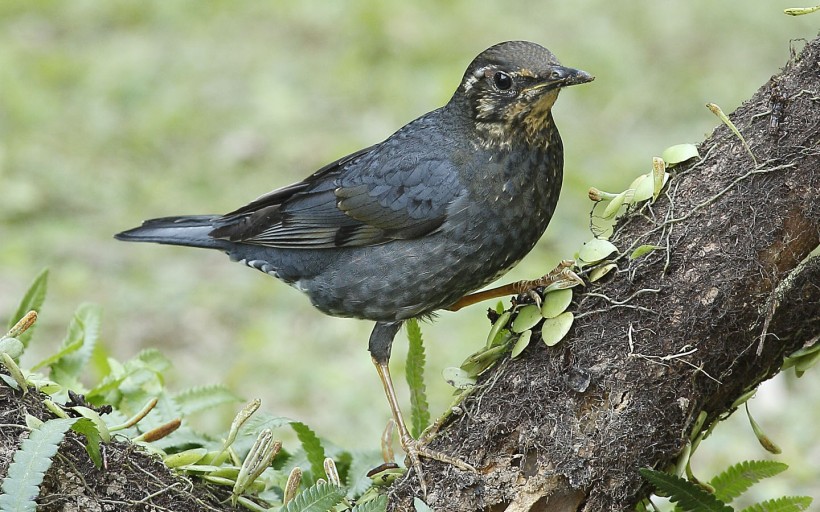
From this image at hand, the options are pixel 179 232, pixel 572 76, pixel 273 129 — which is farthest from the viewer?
pixel 273 129

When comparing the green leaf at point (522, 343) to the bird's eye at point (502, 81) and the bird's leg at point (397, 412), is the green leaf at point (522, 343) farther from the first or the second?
the bird's eye at point (502, 81)

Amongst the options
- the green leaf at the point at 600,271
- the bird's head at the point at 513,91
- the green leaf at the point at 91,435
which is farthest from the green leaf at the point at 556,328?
the green leaf at the point at 91,435

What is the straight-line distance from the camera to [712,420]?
329 cm

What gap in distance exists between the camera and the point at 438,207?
4148 mm

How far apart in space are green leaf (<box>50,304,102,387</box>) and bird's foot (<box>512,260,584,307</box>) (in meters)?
1.94

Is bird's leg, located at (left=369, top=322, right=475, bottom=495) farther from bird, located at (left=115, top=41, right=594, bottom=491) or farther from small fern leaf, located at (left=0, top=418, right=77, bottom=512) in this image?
small fern leaf, located at (left=0, top=418, right=77, bottom=512)

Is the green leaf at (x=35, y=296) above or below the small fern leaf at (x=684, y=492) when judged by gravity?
above

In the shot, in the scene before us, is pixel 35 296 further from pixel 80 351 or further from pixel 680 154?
pixel 680 154

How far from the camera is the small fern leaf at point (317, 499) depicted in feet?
10.2

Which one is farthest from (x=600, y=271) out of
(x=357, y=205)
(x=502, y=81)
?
(x=357, y=205)

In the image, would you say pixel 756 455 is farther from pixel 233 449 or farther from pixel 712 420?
pixel 233 449

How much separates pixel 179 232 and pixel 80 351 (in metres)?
0.96

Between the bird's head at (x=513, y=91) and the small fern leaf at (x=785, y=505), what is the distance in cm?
166

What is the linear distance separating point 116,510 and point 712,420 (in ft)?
6.42
